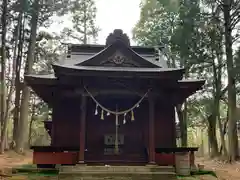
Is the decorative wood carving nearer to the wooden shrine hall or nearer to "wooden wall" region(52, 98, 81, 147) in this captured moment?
the wooden shrine hall

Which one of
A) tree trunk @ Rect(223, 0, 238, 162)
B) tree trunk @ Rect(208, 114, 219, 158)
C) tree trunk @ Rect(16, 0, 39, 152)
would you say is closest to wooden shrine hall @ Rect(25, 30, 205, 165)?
tree trunk @ Rect(223, 0, 238, 162)

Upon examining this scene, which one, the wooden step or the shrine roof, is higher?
the shrine roof

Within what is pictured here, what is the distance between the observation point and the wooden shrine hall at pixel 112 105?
35.3 feet

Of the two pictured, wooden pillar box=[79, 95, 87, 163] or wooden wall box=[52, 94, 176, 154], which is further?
wooden wall box=[52, 94, 176, 154]

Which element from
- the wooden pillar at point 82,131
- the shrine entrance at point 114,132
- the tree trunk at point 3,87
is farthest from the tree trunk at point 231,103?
the tree trunk at point 3,87

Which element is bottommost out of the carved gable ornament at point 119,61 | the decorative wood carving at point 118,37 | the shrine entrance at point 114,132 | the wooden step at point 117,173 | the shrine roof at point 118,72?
the wooden step at point 117,173

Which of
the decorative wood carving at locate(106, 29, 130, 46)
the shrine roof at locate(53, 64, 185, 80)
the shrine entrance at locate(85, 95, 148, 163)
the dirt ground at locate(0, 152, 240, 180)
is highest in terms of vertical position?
the decorative wood carving at locate(106, 29, 130, 46)

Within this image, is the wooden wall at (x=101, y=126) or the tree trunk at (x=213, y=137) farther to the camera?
the tree trunk at (x=213, y=137)

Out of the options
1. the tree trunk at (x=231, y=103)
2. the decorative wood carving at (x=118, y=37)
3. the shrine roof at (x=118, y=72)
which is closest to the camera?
the shrine roof at (x=118, y=72)

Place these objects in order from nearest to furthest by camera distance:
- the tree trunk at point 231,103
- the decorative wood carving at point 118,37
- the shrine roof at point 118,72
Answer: the shrine roof at point 118,72
the decorative wood carving at point 118,37
the tree trunk at point 231,103

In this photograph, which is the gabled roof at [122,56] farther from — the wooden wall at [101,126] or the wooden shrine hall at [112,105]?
the wooden wall at [101,126]

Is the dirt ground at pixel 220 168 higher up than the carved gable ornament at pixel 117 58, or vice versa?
the carved gable ornament at pixel 117 58

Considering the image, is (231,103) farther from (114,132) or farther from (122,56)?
(122,56)

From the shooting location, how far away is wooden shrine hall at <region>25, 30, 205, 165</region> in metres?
10.8
